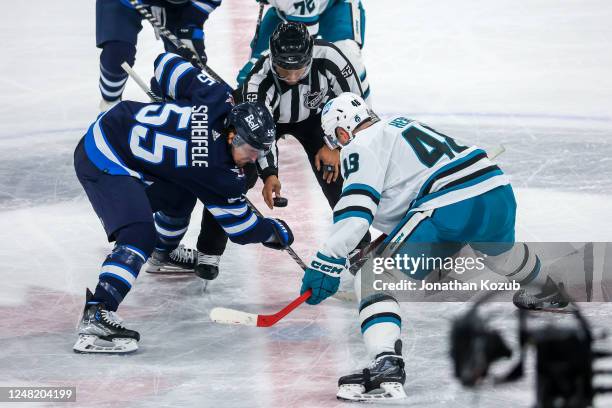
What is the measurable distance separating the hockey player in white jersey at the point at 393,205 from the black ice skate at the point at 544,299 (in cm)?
32

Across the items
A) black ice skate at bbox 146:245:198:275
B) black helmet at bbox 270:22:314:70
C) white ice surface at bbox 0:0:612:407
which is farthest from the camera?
black ice skate at bbox 146:245:198:275

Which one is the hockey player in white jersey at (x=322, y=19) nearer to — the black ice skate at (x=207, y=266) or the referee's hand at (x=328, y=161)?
the referee's hand at (x=328, y=161)

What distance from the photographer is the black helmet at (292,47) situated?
15.7 ft

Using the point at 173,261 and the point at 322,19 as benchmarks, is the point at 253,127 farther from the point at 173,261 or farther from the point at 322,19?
the point at 322,19

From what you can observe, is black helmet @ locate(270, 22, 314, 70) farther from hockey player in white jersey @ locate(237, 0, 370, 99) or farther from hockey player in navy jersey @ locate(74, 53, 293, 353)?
hockey player in white jersey @ locate(237, 0, 370, 99)

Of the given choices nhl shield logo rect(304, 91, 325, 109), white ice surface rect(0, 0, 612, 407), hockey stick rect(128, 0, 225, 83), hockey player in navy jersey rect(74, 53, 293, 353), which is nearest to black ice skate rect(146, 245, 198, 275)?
white ice surface rect(0, 0, 612, 407)

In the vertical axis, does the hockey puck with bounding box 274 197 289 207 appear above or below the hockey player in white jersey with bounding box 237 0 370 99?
below

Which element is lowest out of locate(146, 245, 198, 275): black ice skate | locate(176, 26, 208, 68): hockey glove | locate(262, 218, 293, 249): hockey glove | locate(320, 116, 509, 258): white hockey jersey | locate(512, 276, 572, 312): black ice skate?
locate(146, 245, 198, 275): black ice skate

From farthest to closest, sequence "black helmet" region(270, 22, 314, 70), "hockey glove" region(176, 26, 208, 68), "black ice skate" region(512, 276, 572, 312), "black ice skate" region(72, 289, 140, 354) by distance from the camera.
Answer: "hockey glove" region(176, 26, 208, 68)
"black helmet" region(270, 22, 314, 70)
"black ice skate" region(512, 276, 572, 312)
"black ice skate" region(72, 289, 140, 354)

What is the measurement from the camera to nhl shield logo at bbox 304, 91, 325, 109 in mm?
5066

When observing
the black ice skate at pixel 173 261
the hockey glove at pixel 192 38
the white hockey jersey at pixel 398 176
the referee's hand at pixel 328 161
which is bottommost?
the black ice skate at pixel 173 261

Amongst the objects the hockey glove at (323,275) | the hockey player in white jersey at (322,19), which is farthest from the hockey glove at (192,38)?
the hockey glove at (323,275)

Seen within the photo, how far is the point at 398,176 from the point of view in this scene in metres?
4.01

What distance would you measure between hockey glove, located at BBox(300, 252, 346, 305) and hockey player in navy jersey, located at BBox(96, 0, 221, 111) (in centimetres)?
239
